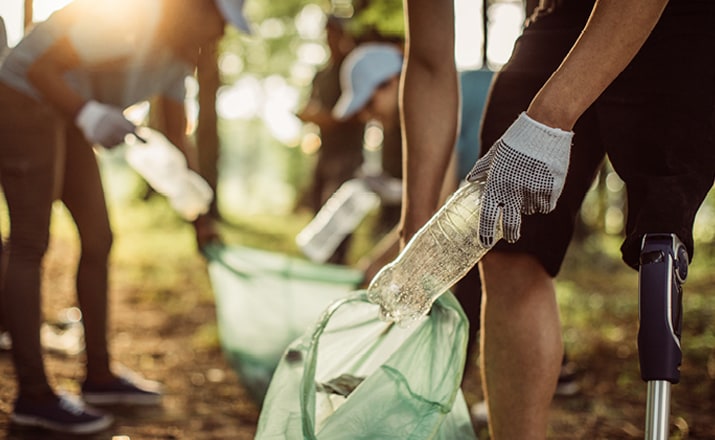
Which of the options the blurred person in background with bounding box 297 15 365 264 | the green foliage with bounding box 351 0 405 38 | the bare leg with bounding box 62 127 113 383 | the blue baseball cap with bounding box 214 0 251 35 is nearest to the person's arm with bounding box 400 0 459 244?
the blue baseball cap with bounding box 214 0 251 35

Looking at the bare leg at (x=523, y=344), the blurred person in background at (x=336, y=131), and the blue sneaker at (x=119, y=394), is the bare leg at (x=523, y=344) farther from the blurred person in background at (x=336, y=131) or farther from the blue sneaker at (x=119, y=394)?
the blurred person in background at (x=336, y=131)

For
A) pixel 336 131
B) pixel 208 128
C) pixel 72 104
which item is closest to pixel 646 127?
pixel 72 104

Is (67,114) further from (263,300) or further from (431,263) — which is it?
→ (431,263)

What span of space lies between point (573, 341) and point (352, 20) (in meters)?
3.80

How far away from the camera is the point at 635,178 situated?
150cm

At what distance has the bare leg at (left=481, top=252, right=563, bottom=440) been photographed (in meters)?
1.60

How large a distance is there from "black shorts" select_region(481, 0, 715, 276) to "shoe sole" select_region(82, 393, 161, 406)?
73.3 inches

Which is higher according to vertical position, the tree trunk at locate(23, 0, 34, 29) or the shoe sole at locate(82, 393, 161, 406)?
the tree trunk at locate(23, 0, 34, 29)

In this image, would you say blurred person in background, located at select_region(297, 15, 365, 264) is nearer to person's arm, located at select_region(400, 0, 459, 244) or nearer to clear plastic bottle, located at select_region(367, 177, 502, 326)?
person's arm, located at select_region(400, 0, 459, 244)

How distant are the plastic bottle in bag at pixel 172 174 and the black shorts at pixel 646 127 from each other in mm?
1587

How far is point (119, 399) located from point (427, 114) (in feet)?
5.89

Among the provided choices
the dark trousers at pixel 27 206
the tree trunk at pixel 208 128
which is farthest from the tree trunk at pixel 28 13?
the tree trunk at pixel 208 128

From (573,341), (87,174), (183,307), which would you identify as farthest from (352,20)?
(87,174)

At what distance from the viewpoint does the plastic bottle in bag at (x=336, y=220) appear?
11.8ft
